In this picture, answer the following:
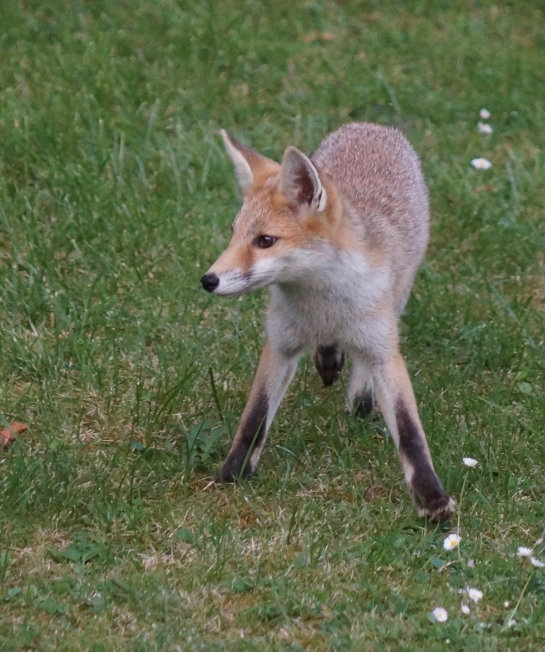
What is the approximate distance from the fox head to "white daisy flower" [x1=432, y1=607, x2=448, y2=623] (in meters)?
1.43

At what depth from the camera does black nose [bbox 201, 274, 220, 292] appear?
166 inches

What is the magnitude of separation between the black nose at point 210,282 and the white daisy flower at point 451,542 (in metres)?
1.42

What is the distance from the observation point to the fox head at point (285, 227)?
14.4 ft

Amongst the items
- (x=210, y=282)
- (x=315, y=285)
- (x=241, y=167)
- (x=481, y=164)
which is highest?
(x=241, y=167)

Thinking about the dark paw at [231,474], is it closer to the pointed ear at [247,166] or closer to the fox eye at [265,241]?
the fox eye at [265,241]

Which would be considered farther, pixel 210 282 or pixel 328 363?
pixel 328 363

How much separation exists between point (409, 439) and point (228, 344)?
5.26 ft

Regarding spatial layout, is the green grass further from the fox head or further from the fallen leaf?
the fox head

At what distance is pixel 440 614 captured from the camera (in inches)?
159

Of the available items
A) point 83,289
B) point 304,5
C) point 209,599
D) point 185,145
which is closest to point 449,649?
point 209,599

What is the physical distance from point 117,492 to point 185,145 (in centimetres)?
349

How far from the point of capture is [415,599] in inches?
163

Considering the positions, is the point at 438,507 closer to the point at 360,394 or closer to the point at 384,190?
the point at 360,394

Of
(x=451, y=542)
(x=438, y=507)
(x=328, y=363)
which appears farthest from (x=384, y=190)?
(x=451, y=542)
